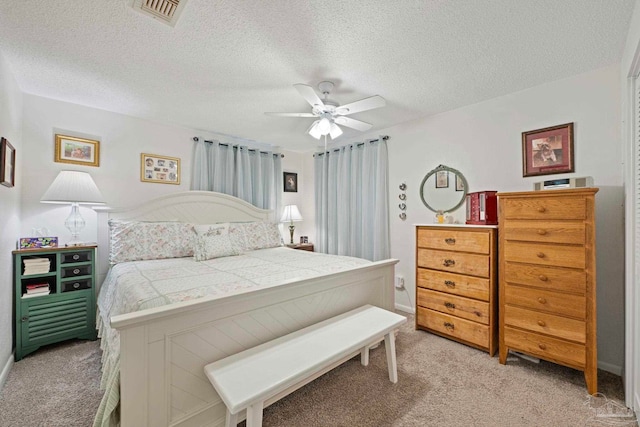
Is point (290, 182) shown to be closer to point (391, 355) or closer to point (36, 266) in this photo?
point (36, 266)

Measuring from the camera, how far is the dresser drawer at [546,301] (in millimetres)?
1870

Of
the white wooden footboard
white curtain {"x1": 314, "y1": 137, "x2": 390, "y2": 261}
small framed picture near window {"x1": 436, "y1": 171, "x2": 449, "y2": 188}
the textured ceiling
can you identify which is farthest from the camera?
white curtain {"x1": 314, "y1": 137, "x2": 390, "y2": 261}

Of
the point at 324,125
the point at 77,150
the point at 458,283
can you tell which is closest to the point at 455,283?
the point at 458,283

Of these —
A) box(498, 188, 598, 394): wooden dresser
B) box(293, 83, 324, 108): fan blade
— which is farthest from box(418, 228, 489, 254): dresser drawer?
box(293, 83, 324, 108): fan blade

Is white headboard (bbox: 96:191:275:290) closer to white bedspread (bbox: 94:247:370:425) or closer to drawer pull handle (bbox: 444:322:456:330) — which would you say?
white bedspread (bbox: 94:247:370:425)

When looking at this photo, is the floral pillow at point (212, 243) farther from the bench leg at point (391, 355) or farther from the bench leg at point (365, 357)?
the bench leg at point (391, 355)

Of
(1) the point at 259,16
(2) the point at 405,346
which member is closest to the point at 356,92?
(1) the point at 259,16

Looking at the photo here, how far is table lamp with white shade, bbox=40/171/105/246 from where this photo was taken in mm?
2400

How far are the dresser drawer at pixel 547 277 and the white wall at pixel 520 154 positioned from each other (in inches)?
20.2

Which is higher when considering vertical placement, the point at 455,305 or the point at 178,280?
the point at 178,280

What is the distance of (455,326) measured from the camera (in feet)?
8.24

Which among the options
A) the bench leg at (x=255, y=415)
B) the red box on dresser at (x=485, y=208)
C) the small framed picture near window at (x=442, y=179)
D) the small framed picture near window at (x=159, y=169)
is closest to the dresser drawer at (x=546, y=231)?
the red box on dresser at (x=485, y=208)

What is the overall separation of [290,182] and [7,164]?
3.33 m

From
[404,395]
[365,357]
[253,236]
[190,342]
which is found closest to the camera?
[190,342]
